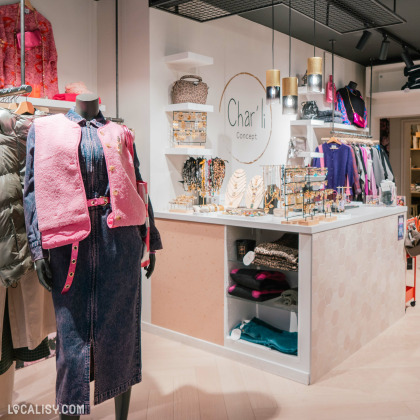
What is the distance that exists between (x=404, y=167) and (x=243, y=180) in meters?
5.27

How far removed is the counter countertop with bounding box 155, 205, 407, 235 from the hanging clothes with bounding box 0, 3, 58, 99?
126 cm

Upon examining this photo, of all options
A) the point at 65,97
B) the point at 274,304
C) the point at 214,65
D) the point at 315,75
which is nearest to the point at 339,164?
the point at 214,65

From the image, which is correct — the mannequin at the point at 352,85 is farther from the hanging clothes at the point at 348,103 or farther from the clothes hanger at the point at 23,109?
the clothes hanger at the point at 23,109

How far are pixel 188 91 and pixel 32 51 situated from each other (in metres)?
1.16

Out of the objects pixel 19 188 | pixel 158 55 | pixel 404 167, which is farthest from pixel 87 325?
pixel 404 167

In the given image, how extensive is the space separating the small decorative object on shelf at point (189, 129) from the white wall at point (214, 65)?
0.08 m

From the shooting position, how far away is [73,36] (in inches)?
152

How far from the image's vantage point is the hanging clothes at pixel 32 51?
3361 mm

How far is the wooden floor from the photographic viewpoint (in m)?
2.51

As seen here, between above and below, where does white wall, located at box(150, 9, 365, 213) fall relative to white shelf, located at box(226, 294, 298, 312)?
above

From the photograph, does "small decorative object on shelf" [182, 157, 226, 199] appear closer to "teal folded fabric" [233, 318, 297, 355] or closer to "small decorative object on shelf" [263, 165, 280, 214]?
"small decorative object on shelf" [263, 165, 280, 214]

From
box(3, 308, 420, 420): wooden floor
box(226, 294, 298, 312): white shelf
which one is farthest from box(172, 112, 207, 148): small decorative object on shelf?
box(3, 308, 420, 420): wooden floor

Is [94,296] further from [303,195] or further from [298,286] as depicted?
[303,195]

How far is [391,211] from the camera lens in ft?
12.6
